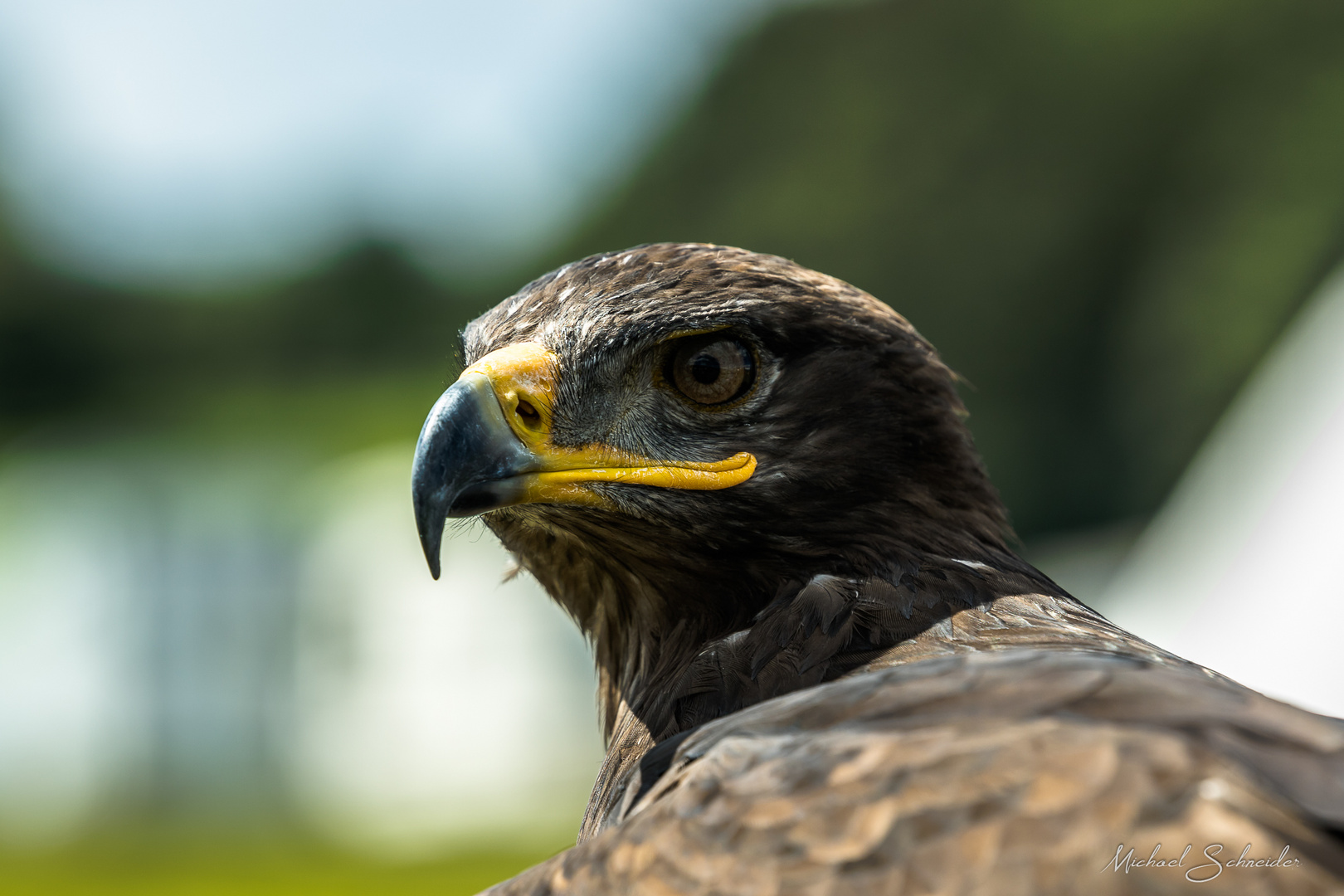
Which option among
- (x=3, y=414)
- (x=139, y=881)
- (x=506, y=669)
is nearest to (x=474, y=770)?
(x=506, y=669)

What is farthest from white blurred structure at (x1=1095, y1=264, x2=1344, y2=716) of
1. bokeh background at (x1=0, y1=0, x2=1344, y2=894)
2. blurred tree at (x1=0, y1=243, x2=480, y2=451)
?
blurred tree at (x1=0, y1=243, x2=480, y2=451)

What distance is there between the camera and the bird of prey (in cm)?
142

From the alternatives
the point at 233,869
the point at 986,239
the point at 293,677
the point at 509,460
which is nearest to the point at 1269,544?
the point at 509,460

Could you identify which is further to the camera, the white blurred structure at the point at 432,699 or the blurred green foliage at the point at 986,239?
the blurred green foliage at the point at 986,239

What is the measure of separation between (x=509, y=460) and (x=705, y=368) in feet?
1.42

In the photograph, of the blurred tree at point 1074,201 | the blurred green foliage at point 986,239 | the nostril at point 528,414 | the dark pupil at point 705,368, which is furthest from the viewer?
the blurred green foliage at point 986,239

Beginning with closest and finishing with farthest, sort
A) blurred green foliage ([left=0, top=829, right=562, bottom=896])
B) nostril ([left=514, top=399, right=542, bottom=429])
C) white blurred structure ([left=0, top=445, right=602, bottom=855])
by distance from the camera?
nostril ([left=514, top=399, right=542, bottom=429])
blurred green foliage ([left=0, top=829, right=562, bottom=896])
white blurred structure ([left=0, top=445, right=602, bottom=855])

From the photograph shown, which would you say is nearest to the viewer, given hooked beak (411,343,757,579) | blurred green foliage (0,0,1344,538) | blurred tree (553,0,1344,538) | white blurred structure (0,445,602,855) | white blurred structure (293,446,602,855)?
hooked beak (411,343,757,579)

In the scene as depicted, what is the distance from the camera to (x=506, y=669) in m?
16.5

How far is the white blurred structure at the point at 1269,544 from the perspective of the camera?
6.38 m

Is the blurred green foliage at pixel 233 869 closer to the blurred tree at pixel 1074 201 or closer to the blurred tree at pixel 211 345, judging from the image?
the blurred tree at pixel 1074 201
